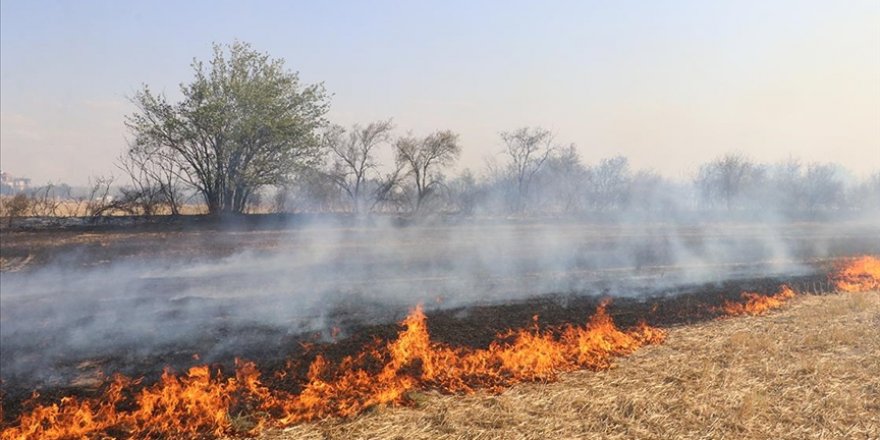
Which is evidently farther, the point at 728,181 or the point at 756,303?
the point at 728,181

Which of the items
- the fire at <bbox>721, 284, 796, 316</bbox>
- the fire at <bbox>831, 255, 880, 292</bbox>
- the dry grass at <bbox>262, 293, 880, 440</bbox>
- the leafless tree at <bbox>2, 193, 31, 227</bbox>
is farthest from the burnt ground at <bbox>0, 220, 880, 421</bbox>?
the dry grass at <bbox>262, 293, 880, 440</bbox>

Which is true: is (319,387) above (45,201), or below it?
below

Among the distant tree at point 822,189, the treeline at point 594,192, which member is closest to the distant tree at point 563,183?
the treeline at point 594,192

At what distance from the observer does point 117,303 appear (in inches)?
385

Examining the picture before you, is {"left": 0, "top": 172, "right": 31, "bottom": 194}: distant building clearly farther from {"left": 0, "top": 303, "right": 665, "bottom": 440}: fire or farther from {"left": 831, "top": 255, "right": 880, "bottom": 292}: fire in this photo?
{"left": 831, "top": 255, "right": 880, "bottom": 292}: fire

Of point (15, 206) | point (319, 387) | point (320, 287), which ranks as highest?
point (15, 206)

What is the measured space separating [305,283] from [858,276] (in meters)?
15.6

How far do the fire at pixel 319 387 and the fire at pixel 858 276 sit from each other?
8435 mm

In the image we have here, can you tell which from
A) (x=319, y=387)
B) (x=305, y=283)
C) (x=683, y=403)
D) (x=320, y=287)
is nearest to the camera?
(x=683, y=403)

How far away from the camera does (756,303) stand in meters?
10.7

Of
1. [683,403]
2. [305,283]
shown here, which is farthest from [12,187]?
[683,403]

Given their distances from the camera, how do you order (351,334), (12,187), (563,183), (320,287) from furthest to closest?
1. (563,183)
2. (12,187)
3. (320,287)
4. (351,334)

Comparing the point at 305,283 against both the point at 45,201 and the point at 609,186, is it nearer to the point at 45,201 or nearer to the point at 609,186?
the point at 45,201

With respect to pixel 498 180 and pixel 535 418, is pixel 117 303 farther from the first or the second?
pixel 498 180
